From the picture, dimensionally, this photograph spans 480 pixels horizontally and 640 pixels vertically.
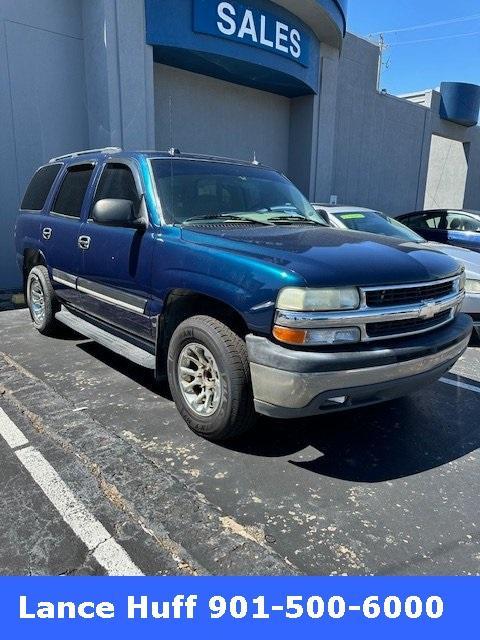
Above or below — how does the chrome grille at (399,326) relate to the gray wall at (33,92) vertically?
below

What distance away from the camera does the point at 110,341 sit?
4.24 metres

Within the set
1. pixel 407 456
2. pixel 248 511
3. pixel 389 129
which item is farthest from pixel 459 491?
pixel 389 129

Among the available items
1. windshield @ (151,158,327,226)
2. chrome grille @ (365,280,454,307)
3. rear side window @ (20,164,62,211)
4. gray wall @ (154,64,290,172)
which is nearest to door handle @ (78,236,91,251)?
windshield @ (151,158,327,226)

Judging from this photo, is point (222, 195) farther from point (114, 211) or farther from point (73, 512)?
point (73, 512)

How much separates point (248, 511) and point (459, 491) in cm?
130

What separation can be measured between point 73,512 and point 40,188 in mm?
4393

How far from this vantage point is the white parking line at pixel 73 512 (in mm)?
2264

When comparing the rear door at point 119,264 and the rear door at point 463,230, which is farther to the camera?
the rear door at point 463,230

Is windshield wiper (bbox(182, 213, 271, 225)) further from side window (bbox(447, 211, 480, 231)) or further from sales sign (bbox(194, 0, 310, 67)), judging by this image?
side window (bbox(447, 211, 480, 231))

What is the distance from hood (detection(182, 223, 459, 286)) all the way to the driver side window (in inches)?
32.9

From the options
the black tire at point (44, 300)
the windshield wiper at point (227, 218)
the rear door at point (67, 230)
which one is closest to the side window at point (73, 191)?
the rear door at point (67, 230)

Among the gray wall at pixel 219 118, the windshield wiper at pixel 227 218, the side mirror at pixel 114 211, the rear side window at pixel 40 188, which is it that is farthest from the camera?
the gray wall at pixel 219 118

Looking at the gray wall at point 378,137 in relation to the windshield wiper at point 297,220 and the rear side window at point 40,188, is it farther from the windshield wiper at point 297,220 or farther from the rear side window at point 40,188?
the windshield wiper at point 297,220

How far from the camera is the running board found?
379cm
